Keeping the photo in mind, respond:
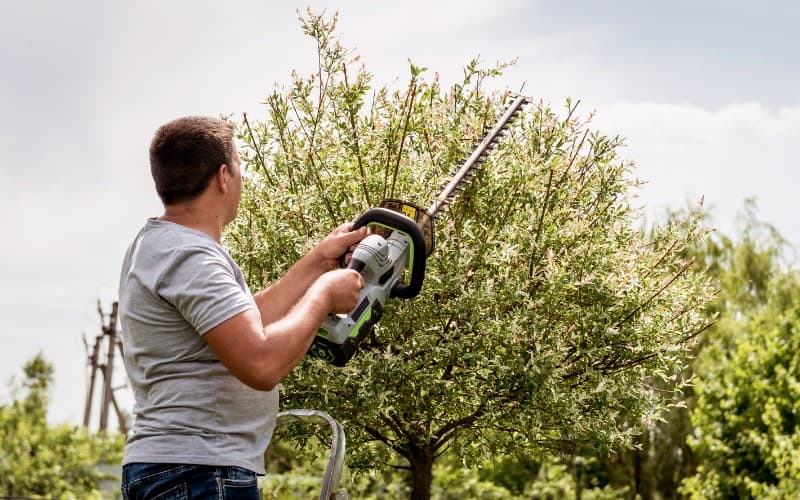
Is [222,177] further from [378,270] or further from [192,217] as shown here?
[378,270]

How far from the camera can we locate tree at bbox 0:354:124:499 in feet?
41.6

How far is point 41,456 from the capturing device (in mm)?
12828

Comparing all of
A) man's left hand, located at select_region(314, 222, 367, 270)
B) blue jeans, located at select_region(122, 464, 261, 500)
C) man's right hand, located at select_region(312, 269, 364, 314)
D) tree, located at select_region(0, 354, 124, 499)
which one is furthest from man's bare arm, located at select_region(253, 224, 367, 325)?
tree, located at select_region(0, 354, 124, 499)

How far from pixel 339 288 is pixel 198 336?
1.24ft

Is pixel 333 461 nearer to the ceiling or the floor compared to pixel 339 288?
nearer to the floor

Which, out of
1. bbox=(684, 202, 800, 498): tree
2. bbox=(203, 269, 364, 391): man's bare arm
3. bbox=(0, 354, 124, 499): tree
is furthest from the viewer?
bbox=(0, 354, 124, 499): tree

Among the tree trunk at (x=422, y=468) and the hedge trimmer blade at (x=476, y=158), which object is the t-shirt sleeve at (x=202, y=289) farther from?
the tree trunk at (x=422, y=468)

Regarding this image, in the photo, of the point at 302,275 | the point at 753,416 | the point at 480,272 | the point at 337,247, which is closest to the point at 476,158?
the point at 480,272

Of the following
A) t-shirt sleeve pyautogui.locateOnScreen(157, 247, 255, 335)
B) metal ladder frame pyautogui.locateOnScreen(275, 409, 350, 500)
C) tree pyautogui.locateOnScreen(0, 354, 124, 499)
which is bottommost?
metal ladder frame pyautogui.locateOnScreen(275, 409, 350, 500)

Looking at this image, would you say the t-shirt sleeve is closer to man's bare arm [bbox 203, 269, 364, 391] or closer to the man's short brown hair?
man's bare arm [bbox 203, 269, 364, 391]

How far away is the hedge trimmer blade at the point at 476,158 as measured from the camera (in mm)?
3631

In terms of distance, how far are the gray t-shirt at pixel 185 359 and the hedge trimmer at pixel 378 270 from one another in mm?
416

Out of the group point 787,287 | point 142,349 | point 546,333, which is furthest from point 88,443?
point 142,349

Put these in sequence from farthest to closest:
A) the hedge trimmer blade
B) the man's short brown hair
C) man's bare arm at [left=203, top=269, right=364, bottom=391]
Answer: the hedge trimmer blade, the man's short brown hair, man's bare arm at [left=203, top=269, right=364, bottom=391]
